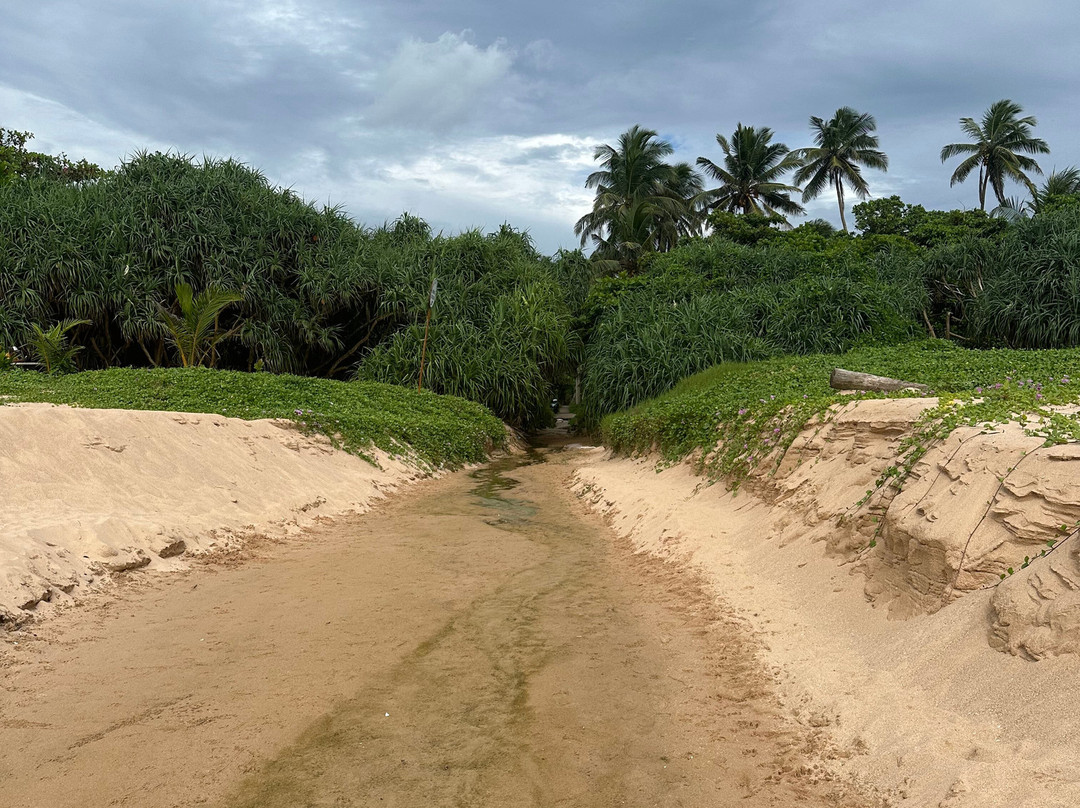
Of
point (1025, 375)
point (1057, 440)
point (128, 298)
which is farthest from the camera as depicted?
point (128, 298)

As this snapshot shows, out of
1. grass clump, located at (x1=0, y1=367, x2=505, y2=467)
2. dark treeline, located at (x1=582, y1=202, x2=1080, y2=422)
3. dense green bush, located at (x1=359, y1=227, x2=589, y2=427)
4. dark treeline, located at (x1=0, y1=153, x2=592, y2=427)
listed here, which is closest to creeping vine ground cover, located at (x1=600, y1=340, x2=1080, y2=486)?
dark treeline, located at (x1=582, y1=202, x2=1080, y2=422)

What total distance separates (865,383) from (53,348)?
685 inches

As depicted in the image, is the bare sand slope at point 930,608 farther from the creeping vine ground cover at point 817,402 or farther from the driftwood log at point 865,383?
the driftwood log at point 865,383

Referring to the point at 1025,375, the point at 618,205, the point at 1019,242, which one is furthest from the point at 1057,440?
the point at 618,205

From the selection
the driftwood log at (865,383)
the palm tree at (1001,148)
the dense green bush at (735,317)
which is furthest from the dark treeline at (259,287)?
the palm tree at (1001,148)

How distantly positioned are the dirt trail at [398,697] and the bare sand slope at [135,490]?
1.36 feet

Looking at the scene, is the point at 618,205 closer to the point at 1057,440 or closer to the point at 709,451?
the point at 709,451

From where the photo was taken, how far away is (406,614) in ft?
17.4

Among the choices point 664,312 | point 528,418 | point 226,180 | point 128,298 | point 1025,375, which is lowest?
point 528,418

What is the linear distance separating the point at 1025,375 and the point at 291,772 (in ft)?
32.6

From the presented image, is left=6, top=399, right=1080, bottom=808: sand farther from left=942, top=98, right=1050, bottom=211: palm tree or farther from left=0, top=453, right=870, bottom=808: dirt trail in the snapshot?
left=942, top=98, right=1050, bottom=211: palm tree

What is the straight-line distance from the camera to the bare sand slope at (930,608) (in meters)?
2.96

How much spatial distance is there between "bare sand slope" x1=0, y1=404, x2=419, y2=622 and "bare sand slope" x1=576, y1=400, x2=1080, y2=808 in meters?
4.96

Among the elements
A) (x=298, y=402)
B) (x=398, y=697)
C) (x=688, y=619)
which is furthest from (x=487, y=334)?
(x=398, y=697)
